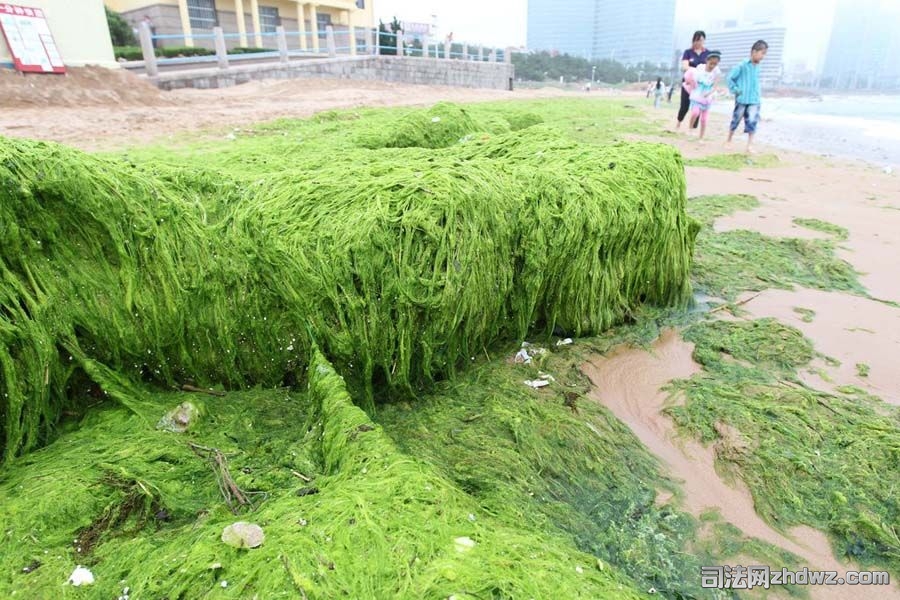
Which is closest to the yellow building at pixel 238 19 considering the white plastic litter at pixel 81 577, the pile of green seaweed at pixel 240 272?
the pile of green seaweed at pixel 240 272

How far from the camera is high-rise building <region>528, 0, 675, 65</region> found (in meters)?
89.1

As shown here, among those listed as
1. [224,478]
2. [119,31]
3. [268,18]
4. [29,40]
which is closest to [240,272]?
[224,478]

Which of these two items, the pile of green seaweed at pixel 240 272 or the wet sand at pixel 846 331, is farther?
the wet sand at pixel 846 331

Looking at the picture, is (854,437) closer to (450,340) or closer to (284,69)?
(450,340)

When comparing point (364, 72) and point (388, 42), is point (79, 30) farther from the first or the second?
point (388, 42)

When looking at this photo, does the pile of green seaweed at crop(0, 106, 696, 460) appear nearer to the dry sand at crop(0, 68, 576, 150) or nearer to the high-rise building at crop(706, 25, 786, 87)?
the dry sand at crop(0, 68, 576, 150)

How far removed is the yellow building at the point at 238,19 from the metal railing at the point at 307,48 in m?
0.18

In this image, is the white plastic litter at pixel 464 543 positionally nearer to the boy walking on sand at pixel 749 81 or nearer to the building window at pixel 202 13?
the boy walking on sand at pixel 749 81

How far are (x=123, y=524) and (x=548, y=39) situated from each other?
122863mm

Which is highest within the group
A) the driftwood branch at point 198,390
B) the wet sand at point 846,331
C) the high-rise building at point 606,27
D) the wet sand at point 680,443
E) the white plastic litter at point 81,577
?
the high-rise building at point 606,27

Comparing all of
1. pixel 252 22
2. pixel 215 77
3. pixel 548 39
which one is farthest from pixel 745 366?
pixel 548 39

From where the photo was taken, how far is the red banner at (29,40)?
1079cm

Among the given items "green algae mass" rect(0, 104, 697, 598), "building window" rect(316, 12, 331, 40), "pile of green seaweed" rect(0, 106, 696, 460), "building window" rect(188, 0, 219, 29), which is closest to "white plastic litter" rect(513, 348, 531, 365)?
"green algae mass" rect(0, 104, 697, 598)

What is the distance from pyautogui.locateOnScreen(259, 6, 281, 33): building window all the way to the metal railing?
1.08 feet
